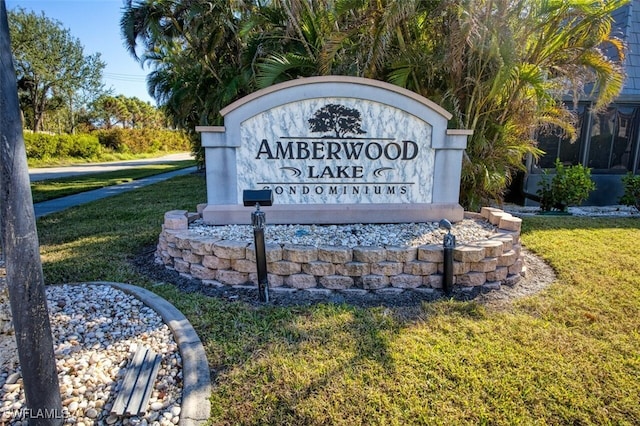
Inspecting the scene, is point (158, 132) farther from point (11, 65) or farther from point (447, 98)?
point (11, 65)

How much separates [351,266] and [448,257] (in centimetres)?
92

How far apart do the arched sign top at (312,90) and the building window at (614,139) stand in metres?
6.97

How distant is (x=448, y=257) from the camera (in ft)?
11.6

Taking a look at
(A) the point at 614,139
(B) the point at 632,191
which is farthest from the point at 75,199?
(A) the point at 614,139

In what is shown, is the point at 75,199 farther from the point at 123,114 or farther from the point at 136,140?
the point at 123,114

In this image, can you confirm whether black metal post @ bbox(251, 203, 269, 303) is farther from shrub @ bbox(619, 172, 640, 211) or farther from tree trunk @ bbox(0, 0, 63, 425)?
shrub @ bbox(619, 172, 640, 211)

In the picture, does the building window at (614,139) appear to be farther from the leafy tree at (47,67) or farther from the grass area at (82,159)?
the leafy tree at (47,67)

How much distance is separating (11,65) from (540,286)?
4441 mm

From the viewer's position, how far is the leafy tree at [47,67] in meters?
23.6

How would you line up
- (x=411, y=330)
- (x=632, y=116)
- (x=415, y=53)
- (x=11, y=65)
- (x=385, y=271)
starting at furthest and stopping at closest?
(x=632, y=116), (x=415, y=53), (x=385, y=271), (x=411, y=330), (x=11, y=65)

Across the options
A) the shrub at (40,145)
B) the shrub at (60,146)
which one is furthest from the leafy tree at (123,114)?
the shrub at (40,145)

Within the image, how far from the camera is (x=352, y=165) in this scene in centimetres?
461

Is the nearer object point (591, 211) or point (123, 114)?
point (591, 211)

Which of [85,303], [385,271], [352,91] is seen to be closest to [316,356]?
[385,271]
